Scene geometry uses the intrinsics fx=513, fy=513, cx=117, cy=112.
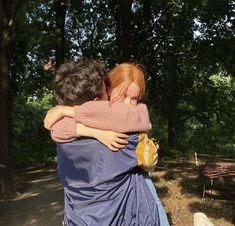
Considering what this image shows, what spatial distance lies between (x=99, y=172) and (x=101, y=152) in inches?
3.7

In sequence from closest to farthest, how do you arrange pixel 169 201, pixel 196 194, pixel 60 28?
pixel 169 201, pixel 196 194, pixel 60 28

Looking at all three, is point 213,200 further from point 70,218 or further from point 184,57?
point 184,57

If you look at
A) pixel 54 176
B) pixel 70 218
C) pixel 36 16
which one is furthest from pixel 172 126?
pixel 70 218

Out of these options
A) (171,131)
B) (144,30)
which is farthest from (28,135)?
(144,30)

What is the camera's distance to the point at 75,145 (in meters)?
2.43

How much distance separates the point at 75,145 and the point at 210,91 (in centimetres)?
2037

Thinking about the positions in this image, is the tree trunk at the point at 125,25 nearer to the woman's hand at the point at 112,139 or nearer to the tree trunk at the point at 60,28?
the tree trunk at the point at 60,28

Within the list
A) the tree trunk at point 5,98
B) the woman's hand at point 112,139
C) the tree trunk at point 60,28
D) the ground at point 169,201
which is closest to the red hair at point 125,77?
the woman's hand at point 112,139

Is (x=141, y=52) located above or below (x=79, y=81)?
above

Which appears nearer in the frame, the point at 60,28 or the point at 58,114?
the point at 58,114

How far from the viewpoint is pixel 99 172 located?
239 cm

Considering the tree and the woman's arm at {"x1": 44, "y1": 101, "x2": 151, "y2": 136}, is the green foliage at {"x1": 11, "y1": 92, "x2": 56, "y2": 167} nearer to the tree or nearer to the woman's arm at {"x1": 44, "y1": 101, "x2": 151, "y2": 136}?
the tree

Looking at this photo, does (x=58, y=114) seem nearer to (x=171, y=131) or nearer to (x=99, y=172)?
(x=99, y=172)

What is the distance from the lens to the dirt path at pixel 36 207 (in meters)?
7.62
